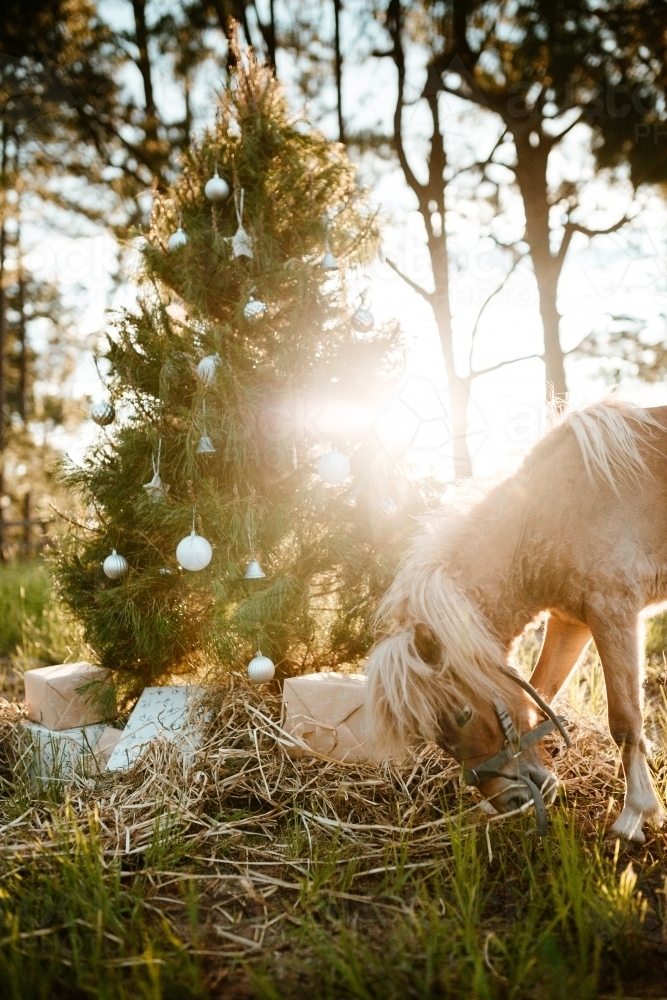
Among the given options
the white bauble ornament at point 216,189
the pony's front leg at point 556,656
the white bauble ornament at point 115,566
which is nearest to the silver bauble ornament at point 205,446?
the white bauble ornament at point 115,566

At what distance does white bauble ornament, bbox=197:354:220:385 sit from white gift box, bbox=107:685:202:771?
4.82 feet

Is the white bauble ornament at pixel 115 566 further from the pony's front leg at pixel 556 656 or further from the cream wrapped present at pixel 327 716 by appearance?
the pony's front leg at pixel 556 656

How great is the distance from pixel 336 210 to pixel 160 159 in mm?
6857

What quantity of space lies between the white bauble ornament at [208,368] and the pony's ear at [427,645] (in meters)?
1.44

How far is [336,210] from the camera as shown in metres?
3.17

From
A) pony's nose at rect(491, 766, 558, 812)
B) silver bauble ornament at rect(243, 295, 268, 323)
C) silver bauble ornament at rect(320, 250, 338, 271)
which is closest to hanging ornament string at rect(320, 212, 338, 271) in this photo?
silver bauble ornament at rect(320, 250, 338, 271)

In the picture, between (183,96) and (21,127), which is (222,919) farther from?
(21,127)

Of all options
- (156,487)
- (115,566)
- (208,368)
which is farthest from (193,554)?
(208,368)

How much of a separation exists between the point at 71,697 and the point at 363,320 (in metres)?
2.42

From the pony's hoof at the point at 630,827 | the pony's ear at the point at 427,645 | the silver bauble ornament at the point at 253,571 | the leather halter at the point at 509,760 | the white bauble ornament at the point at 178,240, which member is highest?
the white bauble ornament at the point at 178,240

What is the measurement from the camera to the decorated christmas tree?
278cm

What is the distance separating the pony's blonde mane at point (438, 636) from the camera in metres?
2.07

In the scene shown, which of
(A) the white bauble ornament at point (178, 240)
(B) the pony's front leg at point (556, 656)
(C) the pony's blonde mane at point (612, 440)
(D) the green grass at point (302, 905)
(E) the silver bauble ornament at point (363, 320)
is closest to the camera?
(D) the green grass at point (302, 905)

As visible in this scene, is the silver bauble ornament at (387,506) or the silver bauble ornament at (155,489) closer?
the silver bauble ornament at (155,489)
